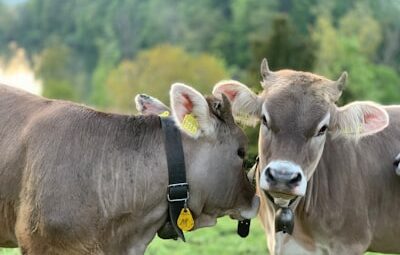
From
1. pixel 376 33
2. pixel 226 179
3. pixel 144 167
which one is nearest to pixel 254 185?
pixel 226 179

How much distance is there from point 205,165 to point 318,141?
2.95 ft

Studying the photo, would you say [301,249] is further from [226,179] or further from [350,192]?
[226,179]

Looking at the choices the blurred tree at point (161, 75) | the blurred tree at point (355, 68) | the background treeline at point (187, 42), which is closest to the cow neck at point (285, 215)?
the background treeline at point (187, 42)

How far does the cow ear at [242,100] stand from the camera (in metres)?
6.18

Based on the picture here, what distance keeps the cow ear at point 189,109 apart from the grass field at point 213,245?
4.29 m

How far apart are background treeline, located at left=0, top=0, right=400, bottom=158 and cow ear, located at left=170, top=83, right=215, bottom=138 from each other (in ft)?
81.5

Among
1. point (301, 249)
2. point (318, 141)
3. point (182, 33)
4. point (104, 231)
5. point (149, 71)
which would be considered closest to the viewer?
point (104, 231)

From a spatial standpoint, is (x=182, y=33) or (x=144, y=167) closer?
(x=144, y=167)

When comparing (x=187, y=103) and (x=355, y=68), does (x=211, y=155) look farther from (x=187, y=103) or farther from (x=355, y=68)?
(x=355, y=68)

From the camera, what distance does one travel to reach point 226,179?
583cm

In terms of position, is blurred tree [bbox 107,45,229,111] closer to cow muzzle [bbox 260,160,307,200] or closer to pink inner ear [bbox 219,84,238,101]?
pink inner ear [bbox 219,84,238,101]

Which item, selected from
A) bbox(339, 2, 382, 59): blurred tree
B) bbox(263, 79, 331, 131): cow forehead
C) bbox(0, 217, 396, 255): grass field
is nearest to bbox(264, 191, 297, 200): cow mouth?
bbox(263, 79, 331, 131): cow forehead

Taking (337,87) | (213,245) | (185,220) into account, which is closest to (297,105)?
(337,87)

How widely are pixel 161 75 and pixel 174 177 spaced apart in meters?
57.7
